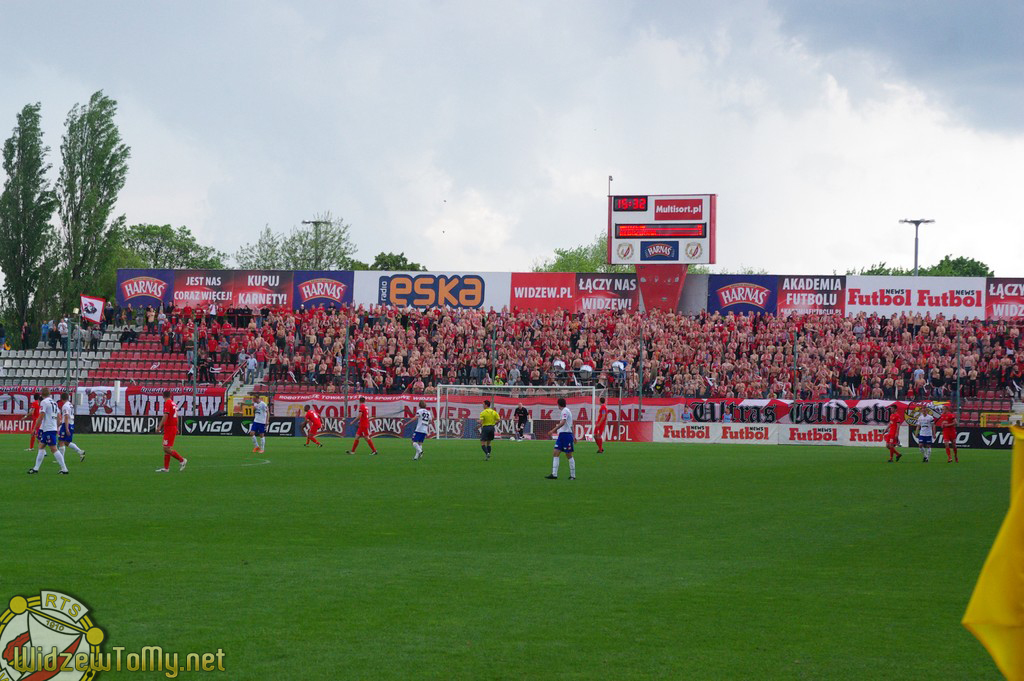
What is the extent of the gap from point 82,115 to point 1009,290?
207 feet

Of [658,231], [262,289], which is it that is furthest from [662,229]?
[262,289]

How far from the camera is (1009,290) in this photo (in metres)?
63.4

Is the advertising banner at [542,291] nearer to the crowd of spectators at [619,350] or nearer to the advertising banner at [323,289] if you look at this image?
the crowd of spectators at [619,350]

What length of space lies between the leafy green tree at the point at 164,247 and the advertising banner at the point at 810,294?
221 feet

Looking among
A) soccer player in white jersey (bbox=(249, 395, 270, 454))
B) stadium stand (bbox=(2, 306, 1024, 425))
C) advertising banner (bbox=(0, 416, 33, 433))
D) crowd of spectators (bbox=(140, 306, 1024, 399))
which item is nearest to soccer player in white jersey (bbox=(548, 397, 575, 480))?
soccer player in white jersey (bbox=(249, 395, 270, 454))

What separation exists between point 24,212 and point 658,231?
44.9 meters

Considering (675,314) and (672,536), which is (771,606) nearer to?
(672,536)

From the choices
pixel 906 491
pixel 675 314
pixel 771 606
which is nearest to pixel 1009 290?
pixel 675 314

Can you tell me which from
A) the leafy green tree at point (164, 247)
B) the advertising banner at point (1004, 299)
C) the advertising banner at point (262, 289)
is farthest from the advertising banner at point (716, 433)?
the leafy green tree at point (164, 247)

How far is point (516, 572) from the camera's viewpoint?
1148 cm

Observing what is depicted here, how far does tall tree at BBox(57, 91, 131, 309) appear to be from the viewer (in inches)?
3017

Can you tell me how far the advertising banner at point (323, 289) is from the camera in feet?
218

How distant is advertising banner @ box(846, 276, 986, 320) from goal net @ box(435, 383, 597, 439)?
21633 millimetres

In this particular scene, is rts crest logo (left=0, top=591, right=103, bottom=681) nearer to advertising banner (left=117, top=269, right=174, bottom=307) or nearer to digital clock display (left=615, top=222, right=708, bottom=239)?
digital clock display (left=615, top=222, right=708, bottom=239)
